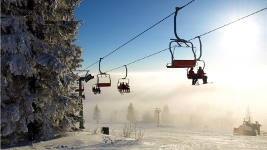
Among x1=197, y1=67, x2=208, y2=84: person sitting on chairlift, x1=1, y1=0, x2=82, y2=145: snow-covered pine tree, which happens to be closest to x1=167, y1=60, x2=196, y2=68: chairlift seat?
x1=197, y1=67, x2=208, y2=84: person sitting on chairlift

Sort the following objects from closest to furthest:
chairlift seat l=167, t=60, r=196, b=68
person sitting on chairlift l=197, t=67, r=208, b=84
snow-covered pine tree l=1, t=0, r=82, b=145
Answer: chairlift seat l=167, t=60, r=196, b=68, person sitting on chairlift l=197, t=67, r=208, b=84, snow-covered pine tree l=1, t=0, r=82, b=145

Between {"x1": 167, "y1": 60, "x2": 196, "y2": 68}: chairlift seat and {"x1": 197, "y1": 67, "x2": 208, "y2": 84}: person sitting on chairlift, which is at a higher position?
{"x1": 167, "y1": 60, "x2": 196, "y2": 68}: chairlift seat

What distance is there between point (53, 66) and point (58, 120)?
3.10 metres

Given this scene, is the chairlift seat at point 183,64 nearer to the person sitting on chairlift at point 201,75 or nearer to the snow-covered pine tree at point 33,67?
the person sitting on chairlift at point 201,75

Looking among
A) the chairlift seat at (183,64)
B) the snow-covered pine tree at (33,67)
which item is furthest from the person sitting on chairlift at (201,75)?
the snow-covered pine tree at (33,67)

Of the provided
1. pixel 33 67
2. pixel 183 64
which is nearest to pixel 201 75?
pixel 183 64

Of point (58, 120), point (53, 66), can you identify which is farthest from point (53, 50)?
point (58, 120)

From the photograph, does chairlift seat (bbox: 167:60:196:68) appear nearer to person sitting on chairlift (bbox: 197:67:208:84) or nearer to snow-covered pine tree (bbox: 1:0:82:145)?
person sitting on chairlift (bbox: 197:67:208:84)

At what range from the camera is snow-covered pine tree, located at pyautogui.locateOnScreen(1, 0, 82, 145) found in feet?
33.3

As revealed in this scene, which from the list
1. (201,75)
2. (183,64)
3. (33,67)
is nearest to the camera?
(183,64)

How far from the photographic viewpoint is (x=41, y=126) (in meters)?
12.2

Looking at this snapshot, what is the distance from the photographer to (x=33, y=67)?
1119 cm

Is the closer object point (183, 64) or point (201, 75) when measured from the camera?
point (183, 64)

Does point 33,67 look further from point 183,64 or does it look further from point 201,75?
Answer: point 201,75
